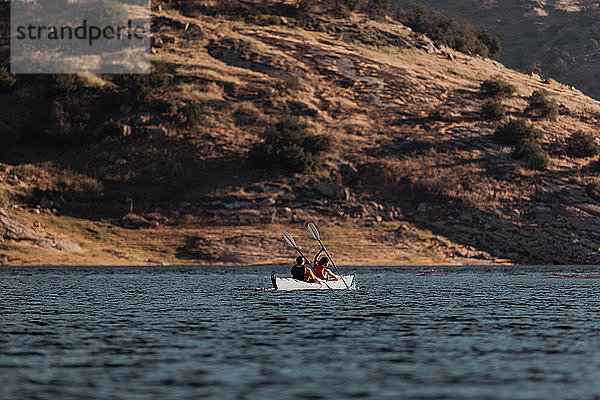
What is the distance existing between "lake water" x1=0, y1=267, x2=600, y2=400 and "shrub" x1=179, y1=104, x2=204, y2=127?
162 feet

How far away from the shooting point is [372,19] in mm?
135250

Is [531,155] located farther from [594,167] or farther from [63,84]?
[63,84]

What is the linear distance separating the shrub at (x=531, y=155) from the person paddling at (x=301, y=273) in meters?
53.5

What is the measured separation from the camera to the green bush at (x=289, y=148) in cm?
8425

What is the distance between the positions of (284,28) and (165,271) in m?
66.5

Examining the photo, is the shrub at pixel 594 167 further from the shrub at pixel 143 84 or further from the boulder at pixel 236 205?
the shrub at pixel 143 84

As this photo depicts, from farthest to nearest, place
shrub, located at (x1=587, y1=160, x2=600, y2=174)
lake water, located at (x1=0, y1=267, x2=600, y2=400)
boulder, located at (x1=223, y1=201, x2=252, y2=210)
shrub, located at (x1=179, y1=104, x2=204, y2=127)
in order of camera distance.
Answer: shrub, located at (x1=179, y1=104, x2=204, y2=127)
shrub, located at (x1=587, y1=160, x2=600, y2=174)
boulder, located at (x1=223, y1=201, x2=252, y2=210)
lake water, located at (x1=0, y1=267, x2=600, y2=400)

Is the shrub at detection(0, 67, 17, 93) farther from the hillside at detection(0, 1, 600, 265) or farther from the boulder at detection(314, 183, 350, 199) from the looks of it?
the boulder at detection(314, 183, 350, 199)

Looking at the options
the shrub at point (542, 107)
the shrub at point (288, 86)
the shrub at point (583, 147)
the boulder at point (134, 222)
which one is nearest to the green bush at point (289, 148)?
the shrub at point (288, 86)

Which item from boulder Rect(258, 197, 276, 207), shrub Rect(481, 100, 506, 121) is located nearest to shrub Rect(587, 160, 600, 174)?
shrub Rect(481, 100, 506, 121)

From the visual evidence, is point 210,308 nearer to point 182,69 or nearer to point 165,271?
point 165,271

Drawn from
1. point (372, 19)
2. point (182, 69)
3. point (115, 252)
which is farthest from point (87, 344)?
point (372, 19)

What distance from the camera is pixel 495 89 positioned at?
106688mm

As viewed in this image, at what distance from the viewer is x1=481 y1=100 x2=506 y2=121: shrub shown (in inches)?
3873
